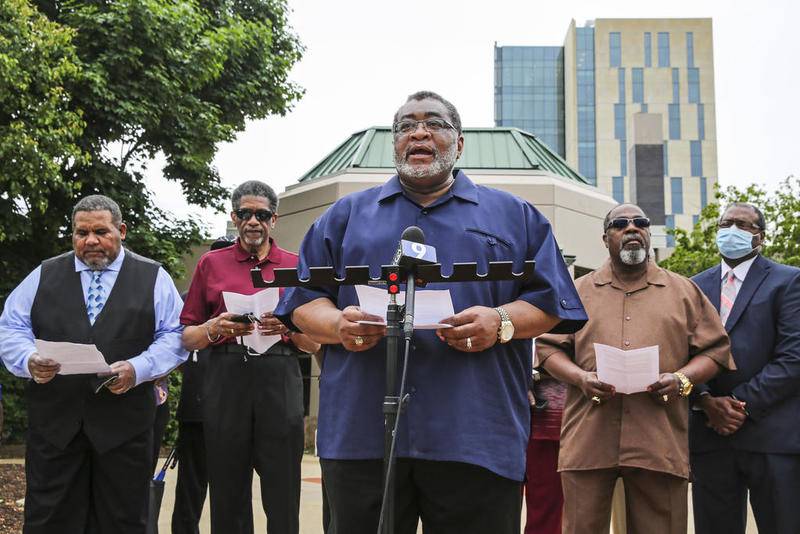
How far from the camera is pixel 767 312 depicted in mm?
5539

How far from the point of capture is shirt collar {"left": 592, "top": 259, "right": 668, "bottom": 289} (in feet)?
17.2

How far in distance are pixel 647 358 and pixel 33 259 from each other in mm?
14347

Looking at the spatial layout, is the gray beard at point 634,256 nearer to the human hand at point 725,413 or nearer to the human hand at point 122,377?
the human hand at point 725,413

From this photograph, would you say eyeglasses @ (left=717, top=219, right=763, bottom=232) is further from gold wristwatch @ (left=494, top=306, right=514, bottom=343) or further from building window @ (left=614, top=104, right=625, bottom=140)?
building window @ (left=614, top=104, right=625, bottom=140)

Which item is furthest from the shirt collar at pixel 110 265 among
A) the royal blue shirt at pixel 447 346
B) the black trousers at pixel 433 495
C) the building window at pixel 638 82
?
the building window at pixel 638 82

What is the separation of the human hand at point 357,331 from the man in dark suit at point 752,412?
3144 millimetres

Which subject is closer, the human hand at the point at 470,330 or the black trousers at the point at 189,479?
the human hand at the point at 470,330

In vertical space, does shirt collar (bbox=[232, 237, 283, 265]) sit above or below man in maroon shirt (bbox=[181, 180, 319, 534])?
above

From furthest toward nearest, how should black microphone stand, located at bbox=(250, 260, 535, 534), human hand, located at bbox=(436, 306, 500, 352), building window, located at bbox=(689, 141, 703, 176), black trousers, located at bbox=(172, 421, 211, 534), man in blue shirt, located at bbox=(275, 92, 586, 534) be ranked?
building window, located at bbox=(689, 141, 703, 176)
black trousers, located at bbox=(172, 421, 211, 534)
man in blue shirt, located at bbox=(275, 92, 586, 534)
human hand, located at bbox=(436, 306, 500, 352)
black microphone stand, located at bbox=(250, 260, 535, 534)

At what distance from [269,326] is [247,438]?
0.75 metres

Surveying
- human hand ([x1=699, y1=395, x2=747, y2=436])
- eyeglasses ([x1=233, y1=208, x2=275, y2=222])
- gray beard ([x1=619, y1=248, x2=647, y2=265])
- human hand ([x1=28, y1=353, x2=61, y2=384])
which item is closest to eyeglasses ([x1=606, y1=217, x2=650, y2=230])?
gray beard ([x1=619, y1=248, x2=647, y2=265])

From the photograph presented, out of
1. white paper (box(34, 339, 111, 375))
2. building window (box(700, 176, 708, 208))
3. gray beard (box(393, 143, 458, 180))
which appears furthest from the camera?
building window (box(700, 176, 708, 208))

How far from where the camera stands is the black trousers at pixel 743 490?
5.17 metres

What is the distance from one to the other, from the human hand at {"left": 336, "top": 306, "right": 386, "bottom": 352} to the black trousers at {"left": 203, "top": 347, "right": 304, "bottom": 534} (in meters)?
2.56
